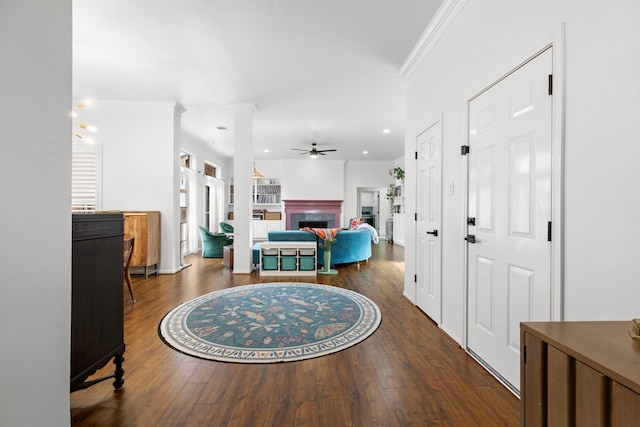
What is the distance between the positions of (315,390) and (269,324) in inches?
43.7

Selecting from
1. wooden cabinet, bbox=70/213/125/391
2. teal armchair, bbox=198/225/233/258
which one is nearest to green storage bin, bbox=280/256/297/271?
teal armchair, bbox=198/225/233/258

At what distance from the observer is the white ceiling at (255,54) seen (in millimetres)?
2568

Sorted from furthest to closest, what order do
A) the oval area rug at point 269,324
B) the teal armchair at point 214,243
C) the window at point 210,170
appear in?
1. the window at point 210,170
2. the teal armchair at point 214,243
3. the oval area rug at point 269,324

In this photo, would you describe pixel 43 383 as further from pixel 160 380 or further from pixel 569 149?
pixel 569 149

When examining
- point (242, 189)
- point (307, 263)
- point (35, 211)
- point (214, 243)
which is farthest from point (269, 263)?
point (35, 211)

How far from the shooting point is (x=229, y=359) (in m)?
2.13

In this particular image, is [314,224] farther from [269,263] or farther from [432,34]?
Result: [432,34]

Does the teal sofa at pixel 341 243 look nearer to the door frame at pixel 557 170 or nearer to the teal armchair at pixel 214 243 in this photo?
the teal armchair at pixel 214 243

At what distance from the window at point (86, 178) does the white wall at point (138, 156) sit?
11 cm

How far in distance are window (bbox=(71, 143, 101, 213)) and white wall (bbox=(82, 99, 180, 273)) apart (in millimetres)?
108

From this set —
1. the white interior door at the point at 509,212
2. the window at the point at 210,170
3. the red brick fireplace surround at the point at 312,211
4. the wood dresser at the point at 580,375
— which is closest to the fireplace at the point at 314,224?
the red brick fireplace surround at the point at 312,211

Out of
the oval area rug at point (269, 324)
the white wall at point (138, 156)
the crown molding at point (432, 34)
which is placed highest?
the crown molding at point (432, 34)

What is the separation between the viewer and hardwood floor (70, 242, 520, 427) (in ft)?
5.00

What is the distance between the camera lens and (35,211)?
98 cm
